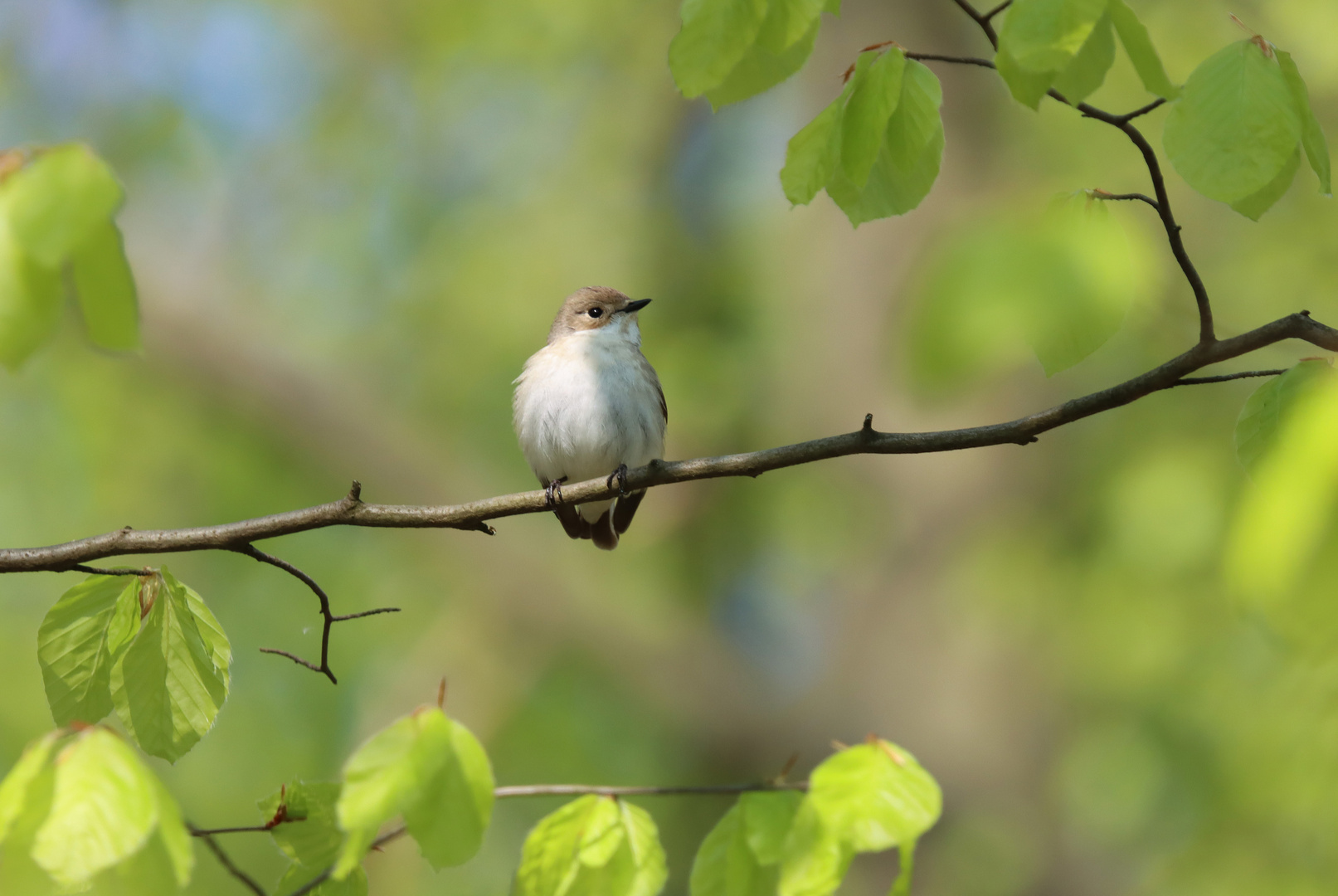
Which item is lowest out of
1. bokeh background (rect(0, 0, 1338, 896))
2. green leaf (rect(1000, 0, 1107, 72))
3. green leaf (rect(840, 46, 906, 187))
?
bokeh background (rect(0, 0, 1338, 896))

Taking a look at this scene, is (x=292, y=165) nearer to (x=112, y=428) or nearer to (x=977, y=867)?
(x=112, y=428)

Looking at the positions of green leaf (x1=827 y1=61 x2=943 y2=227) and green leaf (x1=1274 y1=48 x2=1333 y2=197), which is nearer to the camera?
green leaf (x1=1274 y1=48 x2=1333 y2=197)

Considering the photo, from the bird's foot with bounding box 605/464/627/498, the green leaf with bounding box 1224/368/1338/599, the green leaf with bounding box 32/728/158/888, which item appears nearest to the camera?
the green leaf with bounding box 1224/368/1338/599

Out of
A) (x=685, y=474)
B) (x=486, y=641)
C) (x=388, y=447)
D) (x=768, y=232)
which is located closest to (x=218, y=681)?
(x=685, y=474)

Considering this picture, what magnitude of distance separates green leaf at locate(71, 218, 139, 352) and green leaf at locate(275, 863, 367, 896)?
1427 millimetres

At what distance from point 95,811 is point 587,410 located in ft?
15.0

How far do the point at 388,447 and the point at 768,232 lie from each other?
703cm

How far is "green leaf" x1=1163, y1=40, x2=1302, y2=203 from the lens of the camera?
6.49ft

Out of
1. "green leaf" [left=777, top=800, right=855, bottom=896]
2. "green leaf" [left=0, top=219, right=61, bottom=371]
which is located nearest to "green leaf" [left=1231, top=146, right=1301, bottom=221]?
"green leaf" [left=777, top=800, right=855, bottom=896]

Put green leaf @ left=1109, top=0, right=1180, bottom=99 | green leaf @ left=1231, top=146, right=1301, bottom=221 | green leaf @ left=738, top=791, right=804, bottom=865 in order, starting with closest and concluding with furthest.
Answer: green leaf @ left=1109, top=0, right=1180, bottom=99 → green leaf @ left=1231, top=146, right=1301, bottom=221 → green leaf @ left=738, top=791, right=804, bottom=865

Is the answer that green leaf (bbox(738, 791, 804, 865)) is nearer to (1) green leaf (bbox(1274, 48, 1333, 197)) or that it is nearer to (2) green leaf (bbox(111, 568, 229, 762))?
(2) green leaf (bbox(111, 568, 229, 762))

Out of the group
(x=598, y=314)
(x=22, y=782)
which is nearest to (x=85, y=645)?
(x=22, y=782)

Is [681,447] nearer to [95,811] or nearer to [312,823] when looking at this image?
[312,823]

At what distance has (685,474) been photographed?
3223mm
